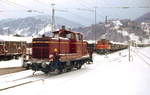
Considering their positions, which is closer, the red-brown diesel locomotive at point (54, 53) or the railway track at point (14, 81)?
the railway track at point (14, 81)

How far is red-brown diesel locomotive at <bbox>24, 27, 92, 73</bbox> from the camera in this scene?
1390 centimetres

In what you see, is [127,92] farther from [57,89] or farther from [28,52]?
[28,52]

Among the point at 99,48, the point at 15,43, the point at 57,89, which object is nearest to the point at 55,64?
the point at 57,89

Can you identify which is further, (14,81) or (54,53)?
(54,53)

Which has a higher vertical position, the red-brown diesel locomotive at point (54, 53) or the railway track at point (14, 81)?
the red-brown diesel locomotive at point (54, 53)

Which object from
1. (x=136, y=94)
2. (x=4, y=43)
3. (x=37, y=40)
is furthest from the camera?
(x=4, y=43)

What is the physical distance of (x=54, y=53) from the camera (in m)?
14.5

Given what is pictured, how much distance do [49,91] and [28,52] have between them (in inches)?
228

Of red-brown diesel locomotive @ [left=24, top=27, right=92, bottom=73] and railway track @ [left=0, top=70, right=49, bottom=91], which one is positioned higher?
red-brown diesel locomotive @ [left=24, top=27, right=92, bottom=73]

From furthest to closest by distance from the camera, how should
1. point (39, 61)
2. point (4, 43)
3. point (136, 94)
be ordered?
point (4, 43)
point (39, 61)
point (136, 94)

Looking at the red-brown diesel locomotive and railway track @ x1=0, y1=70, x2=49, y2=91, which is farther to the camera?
the red-brown diesel locomotive

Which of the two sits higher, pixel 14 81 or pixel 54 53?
pixel 54 53

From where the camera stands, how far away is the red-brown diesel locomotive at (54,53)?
13.9 m

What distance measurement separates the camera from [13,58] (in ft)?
97.8
